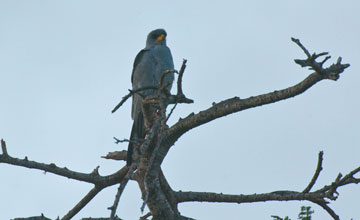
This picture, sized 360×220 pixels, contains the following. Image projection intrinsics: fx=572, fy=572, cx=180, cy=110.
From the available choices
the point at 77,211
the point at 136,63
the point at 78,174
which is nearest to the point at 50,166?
the point at 78,174

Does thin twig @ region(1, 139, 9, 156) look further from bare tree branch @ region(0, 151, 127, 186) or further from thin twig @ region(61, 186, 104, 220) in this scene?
thin twig @ region(61, 186, 104, 220)

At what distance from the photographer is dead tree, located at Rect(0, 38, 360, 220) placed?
12.5 ft

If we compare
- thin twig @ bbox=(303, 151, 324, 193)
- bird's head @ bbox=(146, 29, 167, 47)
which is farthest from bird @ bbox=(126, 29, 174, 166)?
thin twig @ bbox=(303, 151, 324, 193)

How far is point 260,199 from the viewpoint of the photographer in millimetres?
5105

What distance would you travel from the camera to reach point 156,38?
367 inches

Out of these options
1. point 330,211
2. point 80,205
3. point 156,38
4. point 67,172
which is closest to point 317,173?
point 330,211

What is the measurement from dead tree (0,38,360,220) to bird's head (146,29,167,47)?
3584 millimetres

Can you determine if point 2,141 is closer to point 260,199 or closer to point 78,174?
point 78,174

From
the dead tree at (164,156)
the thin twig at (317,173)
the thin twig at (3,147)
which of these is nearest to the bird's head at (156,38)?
the dead tree at (164,156)

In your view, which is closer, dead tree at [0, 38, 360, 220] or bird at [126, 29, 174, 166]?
dead tree at [0, 38, 360, 220]

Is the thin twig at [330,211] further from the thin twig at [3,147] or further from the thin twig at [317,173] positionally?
the thin twig at [3,147]

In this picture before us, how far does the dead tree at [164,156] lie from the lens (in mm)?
3808

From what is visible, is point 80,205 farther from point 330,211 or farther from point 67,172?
point 330,211

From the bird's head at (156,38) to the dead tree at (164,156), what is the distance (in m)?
3.58
